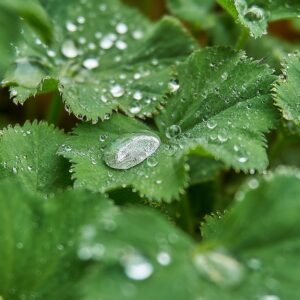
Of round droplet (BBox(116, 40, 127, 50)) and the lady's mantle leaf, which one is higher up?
the lady's mantle leaf

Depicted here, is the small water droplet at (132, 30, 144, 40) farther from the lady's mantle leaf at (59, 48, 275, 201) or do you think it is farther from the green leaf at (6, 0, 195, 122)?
the lady's mantle leaf at (59, 48, 275, 201)

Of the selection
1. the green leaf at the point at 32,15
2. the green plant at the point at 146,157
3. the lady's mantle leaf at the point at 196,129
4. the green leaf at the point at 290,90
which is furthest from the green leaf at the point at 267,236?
the green leaf at the point at 32,15

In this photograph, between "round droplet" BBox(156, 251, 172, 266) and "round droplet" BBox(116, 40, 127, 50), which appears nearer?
"round droplet" BBox(156, 251, 172, 266)

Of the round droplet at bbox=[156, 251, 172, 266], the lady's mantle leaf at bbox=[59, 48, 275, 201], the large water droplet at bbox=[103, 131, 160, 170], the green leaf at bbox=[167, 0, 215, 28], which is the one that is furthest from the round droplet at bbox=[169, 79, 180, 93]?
the round droplet at bbox=[156, 251, 172, 266]

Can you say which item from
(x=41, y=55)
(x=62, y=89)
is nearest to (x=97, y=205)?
(x=62, y=89)

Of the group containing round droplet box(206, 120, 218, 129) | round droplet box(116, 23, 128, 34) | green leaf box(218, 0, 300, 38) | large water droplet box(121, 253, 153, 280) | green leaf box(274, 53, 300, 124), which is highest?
green leaf box(218, 0, 300, 38)

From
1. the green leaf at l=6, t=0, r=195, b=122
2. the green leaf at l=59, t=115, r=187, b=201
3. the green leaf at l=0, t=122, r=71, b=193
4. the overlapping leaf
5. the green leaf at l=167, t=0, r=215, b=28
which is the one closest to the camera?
the green leaf at l=59, t=115, r=187, b=201

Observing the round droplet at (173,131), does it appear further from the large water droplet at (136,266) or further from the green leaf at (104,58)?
the large water droplet at (136,266)
